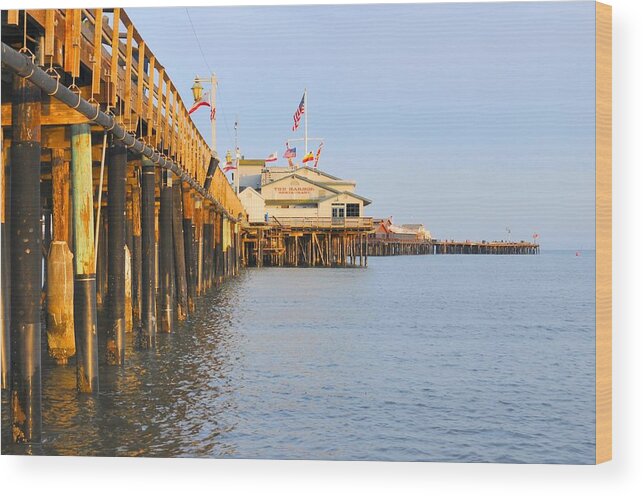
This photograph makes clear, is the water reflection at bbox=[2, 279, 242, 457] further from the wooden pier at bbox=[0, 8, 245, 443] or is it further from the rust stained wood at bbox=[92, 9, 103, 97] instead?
the rust stained wood at bbox=[92, 9, 103, 97]

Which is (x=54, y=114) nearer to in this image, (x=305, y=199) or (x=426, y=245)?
(x=305, y=199)

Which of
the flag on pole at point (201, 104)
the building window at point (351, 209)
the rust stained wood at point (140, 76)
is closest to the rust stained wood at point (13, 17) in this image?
the rust stained wood at point (140, 76)

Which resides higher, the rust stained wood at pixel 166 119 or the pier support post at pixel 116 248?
the rust stained wood at pixel 166 119

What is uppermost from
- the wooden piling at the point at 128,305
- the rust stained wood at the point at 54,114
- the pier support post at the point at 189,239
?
the rust stained wood at the point at 54,114

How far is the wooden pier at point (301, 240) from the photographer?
217 feet

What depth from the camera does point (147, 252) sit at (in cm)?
1653

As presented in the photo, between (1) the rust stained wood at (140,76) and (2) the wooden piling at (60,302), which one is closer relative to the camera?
(2) the wooden piling at (60,302)

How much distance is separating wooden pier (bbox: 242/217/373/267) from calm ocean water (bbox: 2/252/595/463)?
38.4 meters

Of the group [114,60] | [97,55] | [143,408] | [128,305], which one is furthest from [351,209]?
[97,55]

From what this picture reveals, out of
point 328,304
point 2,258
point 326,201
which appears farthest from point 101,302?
point 326,201

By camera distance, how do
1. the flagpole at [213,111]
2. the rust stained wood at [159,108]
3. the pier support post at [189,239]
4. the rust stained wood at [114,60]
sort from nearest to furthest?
the rust stained wood at [114,60] < the rust stained wood at [159,108] < the pier support post at [189,239] < the flagpole at [213,111]

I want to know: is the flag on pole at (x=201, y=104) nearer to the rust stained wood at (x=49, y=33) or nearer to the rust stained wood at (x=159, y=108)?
the rust stained wood at (x=159, y=108)

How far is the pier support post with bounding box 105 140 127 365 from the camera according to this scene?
1377 centimetres

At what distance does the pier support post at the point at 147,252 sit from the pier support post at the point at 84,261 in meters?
4.61
